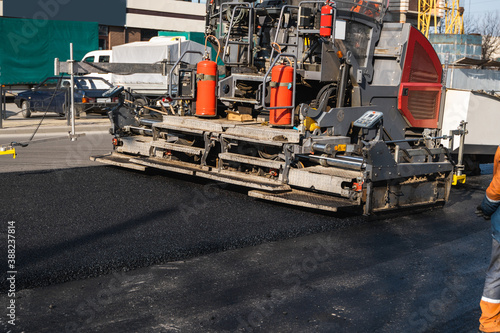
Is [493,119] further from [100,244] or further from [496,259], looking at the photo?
[100,244]

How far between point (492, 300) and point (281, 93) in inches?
185

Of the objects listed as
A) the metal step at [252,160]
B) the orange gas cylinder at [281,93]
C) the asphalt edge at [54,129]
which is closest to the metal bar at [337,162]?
the metal step at [252,160]

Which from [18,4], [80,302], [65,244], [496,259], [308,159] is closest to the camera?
[496,259]

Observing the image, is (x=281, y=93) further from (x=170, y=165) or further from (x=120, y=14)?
(x=120, y=14)

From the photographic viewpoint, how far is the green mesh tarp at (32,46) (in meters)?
25.0

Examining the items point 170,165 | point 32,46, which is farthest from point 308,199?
point 32,46

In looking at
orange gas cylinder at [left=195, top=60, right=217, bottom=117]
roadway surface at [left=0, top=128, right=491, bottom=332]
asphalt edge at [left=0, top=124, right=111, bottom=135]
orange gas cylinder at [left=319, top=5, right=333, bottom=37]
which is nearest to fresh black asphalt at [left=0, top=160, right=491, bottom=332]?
roadway surface at [left=0, top=128, right=491, bottom=332]

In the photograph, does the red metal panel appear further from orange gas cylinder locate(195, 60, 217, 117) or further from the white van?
the white van

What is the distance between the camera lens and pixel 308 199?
734cm

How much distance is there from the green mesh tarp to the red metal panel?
780 inches

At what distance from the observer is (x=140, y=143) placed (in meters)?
9.74

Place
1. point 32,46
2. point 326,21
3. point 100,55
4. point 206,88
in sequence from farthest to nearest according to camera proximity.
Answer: point 32,46
point 100,55
point 206,88
point 326,21

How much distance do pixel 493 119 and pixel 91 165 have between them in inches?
273

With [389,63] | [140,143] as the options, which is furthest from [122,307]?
[389,63]
